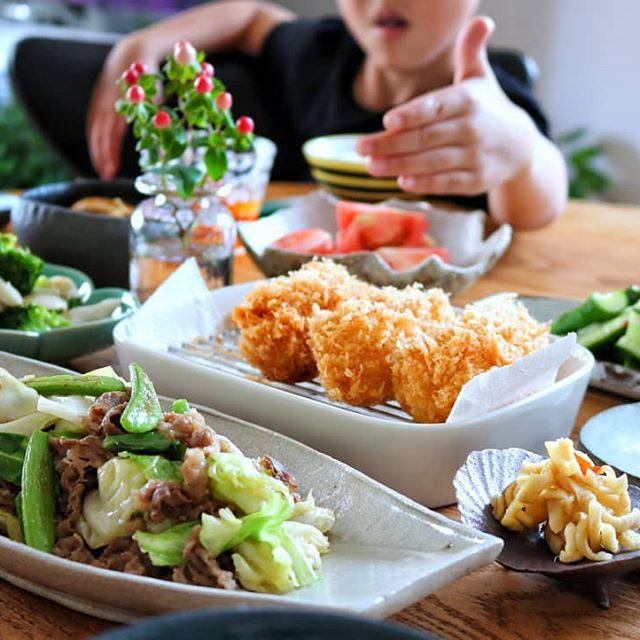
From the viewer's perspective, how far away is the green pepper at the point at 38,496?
2.76 ft

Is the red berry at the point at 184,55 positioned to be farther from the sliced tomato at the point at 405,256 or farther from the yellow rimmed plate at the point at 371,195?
the yellow rimmed plate at the point at 371,195

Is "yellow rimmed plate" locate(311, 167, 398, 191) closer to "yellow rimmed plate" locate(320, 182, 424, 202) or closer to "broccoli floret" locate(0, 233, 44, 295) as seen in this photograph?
"yellow rimmed plate" locate(320, 182, 424, 202)

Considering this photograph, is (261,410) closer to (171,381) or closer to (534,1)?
(171,381)

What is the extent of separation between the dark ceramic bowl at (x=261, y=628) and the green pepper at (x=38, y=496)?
468 mm

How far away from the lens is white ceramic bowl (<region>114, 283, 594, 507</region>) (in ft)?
3.37

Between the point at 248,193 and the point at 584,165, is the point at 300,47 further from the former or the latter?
the point at 584,165

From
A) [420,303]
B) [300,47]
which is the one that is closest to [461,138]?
[420,303]

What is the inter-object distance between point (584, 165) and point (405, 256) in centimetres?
350

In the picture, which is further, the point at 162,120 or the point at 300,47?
the point at 300,47

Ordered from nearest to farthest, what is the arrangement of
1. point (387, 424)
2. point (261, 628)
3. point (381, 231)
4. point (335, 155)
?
point (261, 628) → point (387, 424) → point (381, 231) → point (335, 155)

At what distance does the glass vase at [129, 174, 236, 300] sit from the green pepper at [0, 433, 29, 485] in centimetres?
71

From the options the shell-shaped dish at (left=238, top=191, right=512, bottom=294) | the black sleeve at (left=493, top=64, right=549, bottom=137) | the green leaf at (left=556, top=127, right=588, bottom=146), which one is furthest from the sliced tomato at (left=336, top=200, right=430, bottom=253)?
the green leaf at (left=556, top=127, right=588, bottom=146)

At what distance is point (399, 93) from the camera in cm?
320

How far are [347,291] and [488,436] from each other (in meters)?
0.36
